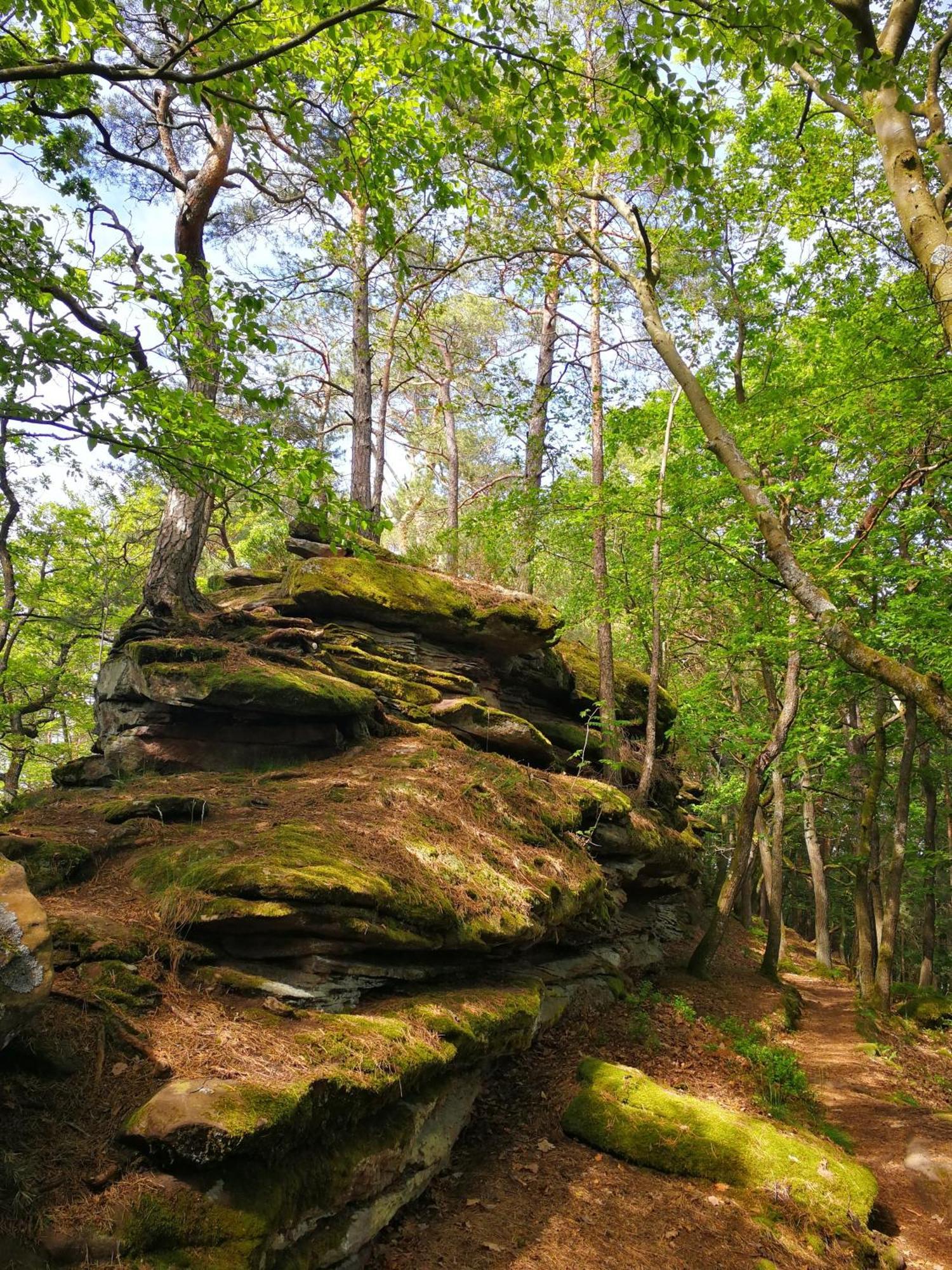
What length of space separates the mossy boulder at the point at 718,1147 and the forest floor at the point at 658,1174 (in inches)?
5.7

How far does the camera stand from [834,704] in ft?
52.5

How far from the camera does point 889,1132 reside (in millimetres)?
7613

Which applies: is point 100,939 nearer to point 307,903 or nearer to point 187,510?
point 307,903

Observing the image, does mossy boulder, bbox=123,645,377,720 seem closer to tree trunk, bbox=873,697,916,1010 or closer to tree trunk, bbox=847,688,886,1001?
tree trunk, bbox=873,697,916,1010

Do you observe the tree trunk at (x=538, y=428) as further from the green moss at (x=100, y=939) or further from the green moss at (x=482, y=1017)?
the green moss at (x=100, y=939)

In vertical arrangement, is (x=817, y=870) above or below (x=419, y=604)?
below

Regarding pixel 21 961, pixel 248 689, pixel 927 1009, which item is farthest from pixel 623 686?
pixel 21 961

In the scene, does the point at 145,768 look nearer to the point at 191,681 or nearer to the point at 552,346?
the point at 191,681

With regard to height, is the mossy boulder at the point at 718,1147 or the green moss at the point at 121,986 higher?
the green moss at the point at 121,986

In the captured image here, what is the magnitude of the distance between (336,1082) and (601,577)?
401 inches

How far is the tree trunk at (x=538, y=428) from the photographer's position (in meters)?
13.2

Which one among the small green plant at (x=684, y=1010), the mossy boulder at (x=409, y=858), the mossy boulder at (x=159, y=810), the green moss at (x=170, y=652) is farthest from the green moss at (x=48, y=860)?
the small green plant at (x=684, y=1010)

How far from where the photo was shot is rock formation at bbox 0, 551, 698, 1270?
3.41m

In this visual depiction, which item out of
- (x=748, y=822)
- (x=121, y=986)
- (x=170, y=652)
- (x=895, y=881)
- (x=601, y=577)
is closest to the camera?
(x=121, y=986)
